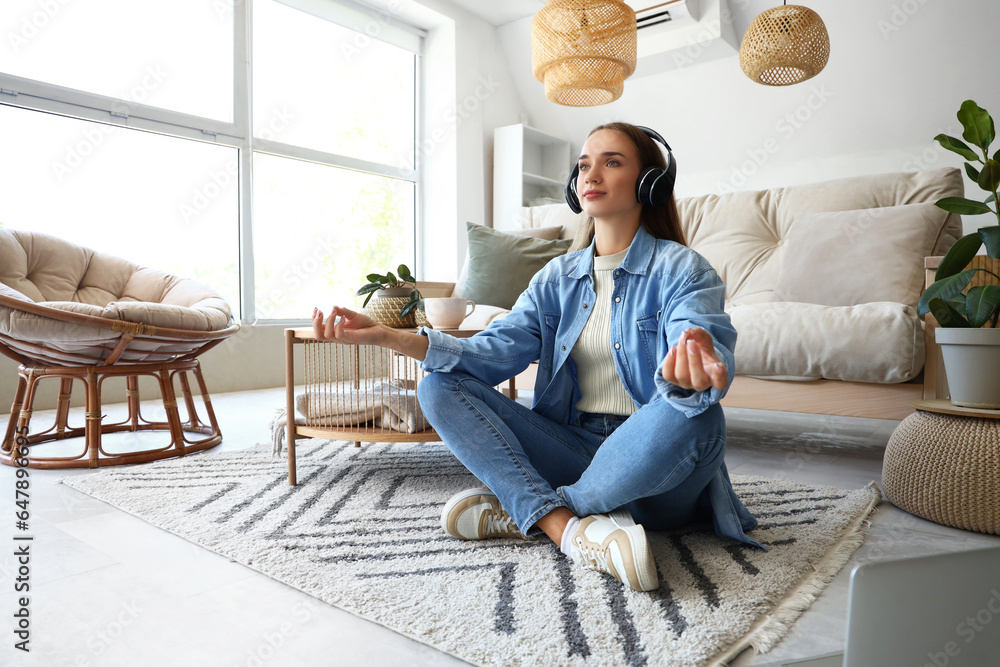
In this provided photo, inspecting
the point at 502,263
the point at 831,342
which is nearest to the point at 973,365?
the point at 831,342

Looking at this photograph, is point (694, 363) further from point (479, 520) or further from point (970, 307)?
point (970, 307)

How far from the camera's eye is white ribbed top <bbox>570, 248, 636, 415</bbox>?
1205 millimetres

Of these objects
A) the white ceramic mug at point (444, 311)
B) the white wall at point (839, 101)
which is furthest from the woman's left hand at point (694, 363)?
the white wall at point (839, 101)

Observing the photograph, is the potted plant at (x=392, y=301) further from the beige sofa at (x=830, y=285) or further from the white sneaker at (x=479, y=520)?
the beige sofa at (x=830, y=285)

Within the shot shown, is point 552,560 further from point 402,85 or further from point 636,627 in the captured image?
point 402,85

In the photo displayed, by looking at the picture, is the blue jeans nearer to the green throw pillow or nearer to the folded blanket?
the folded blanket

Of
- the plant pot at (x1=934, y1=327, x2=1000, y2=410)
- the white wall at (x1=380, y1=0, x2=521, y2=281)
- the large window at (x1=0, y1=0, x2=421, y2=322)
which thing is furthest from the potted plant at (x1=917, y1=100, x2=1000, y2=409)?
the white wall at (x1=380, y1=0, x2=521, y2=281)

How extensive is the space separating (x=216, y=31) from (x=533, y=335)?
3.32 m

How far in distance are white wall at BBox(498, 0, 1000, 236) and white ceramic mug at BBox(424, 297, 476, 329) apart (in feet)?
9.70

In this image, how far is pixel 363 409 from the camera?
157 cm

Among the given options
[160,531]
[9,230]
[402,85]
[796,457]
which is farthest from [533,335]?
[402,85]

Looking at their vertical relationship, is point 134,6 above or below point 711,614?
above

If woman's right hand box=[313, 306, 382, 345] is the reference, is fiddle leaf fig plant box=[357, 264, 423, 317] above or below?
above

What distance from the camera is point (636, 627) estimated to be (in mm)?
843
